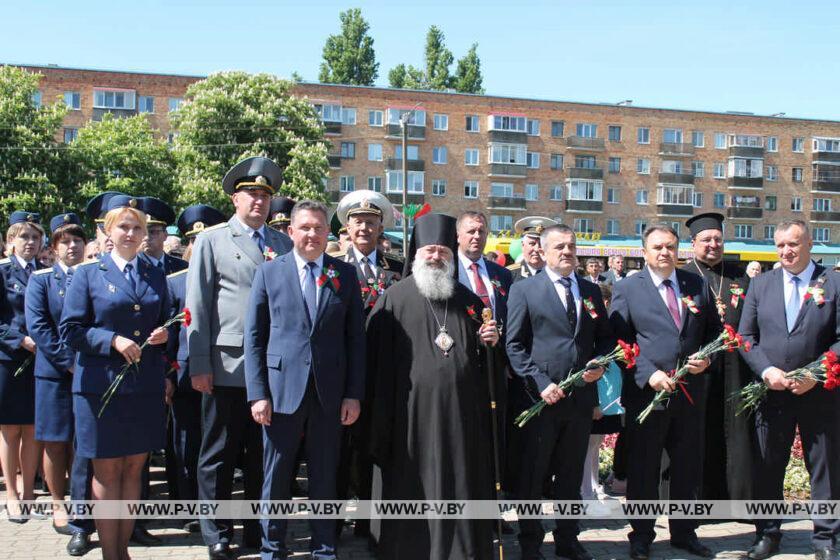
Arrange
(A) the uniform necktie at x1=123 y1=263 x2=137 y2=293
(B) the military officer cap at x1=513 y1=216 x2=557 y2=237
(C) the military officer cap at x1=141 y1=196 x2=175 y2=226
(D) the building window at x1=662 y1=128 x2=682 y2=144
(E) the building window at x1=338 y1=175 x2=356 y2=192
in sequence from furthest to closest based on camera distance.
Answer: (D) the building window at x1=662 y1=128 x2=682 y2=144, (E) the building window at x1=338 y1=175 x2=356 y2=192, (B) the military officer cap at x1=513 y1=216 x2=557 y2=237, (C) the military officer cap at x1=141 y1=196 x2=175 y2=226, (A) the uniform necktie at x1=123 y1=263 x2=137 y2=293

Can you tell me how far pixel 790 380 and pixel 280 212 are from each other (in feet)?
17.9

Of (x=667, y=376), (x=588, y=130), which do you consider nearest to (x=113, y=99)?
(x=588, y=130)

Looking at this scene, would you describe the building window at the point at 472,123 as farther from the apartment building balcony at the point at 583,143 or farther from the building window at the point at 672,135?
the building window at the point at 672,135

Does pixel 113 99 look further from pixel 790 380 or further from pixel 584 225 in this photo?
pixel 790 380

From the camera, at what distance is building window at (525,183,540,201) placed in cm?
6281

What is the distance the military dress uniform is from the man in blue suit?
2.60 meters

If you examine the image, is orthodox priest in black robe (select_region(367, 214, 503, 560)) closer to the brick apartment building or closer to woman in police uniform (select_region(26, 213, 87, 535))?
woman in police uniform (select_region(26, 213, 87, 535))

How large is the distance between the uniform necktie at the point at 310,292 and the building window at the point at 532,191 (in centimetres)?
5841

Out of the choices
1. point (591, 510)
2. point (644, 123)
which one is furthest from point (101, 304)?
point (644, 123)

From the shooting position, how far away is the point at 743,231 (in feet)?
218

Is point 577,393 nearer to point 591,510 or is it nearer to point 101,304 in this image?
point 591,510

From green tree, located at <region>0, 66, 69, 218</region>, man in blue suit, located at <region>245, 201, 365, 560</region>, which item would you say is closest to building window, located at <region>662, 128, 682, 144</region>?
green tree, located at <region>0, 66, 69, 218</region>

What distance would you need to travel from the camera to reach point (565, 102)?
62812 millimetres

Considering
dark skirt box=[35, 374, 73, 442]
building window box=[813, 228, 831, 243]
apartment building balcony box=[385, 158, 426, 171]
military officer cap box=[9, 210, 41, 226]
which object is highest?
apartment building balcony box=[385, 158, 426, 171]
